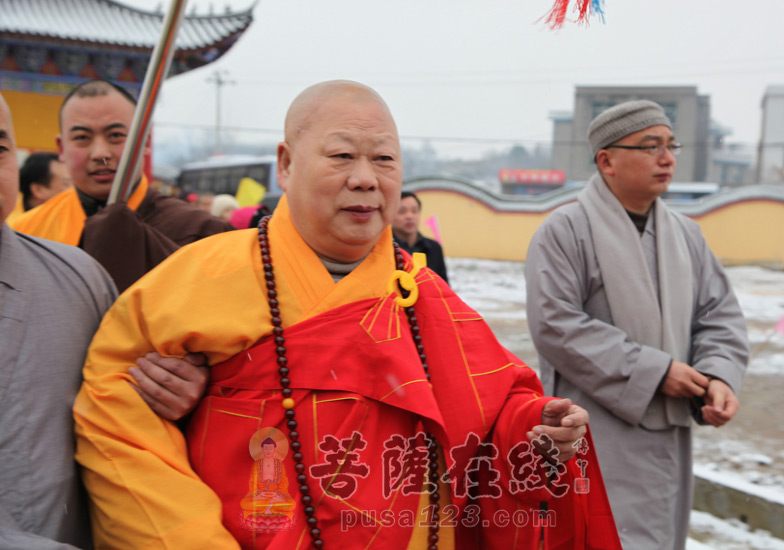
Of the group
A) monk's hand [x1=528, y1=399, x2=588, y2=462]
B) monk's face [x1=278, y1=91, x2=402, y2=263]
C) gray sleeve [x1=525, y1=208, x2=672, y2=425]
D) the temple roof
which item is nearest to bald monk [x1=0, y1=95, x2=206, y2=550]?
monk's face [x1=278, y1=91, x2=402, y2=263]

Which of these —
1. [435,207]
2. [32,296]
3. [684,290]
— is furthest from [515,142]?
[32,296]

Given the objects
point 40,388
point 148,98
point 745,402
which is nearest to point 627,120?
point 148,98

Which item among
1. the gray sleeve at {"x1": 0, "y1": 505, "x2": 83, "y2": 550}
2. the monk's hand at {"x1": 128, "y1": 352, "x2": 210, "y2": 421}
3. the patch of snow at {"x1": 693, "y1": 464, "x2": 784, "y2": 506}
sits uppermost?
the monk's hand at {"x1": 128, "y1": 352, "x2": 210, "y2": 421}

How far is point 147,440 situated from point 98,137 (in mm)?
1324

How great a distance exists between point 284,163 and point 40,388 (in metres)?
0.67

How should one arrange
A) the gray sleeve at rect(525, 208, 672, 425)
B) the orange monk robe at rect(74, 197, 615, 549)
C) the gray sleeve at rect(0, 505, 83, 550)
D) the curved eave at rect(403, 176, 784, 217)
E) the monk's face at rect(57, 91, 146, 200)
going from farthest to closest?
the curved eave at rect(403, 176, 784, 217) → the gray sleeve at rect(525, 208, 672, 425) → the monk's face at rect(57, 91, 146, 200) → the orange monk robe at rect(74, 197, 615, 549) → the gray sleeve at rect(0, 505, 83, 550)

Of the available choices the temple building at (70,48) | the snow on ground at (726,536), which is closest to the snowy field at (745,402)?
the snow on ground at (726,536)

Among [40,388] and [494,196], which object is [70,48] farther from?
[494,196]

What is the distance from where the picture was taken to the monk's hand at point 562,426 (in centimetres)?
134

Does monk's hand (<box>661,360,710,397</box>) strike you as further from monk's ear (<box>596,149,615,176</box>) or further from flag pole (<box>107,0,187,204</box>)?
flag pole (<box>107,0,187,204</box>)

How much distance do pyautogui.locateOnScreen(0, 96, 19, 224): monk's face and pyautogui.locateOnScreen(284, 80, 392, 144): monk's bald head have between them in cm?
54

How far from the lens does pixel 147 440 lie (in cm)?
130

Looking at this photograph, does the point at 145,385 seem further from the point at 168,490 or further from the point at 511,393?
the point at 511,393

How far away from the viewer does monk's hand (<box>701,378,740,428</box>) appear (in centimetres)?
224
